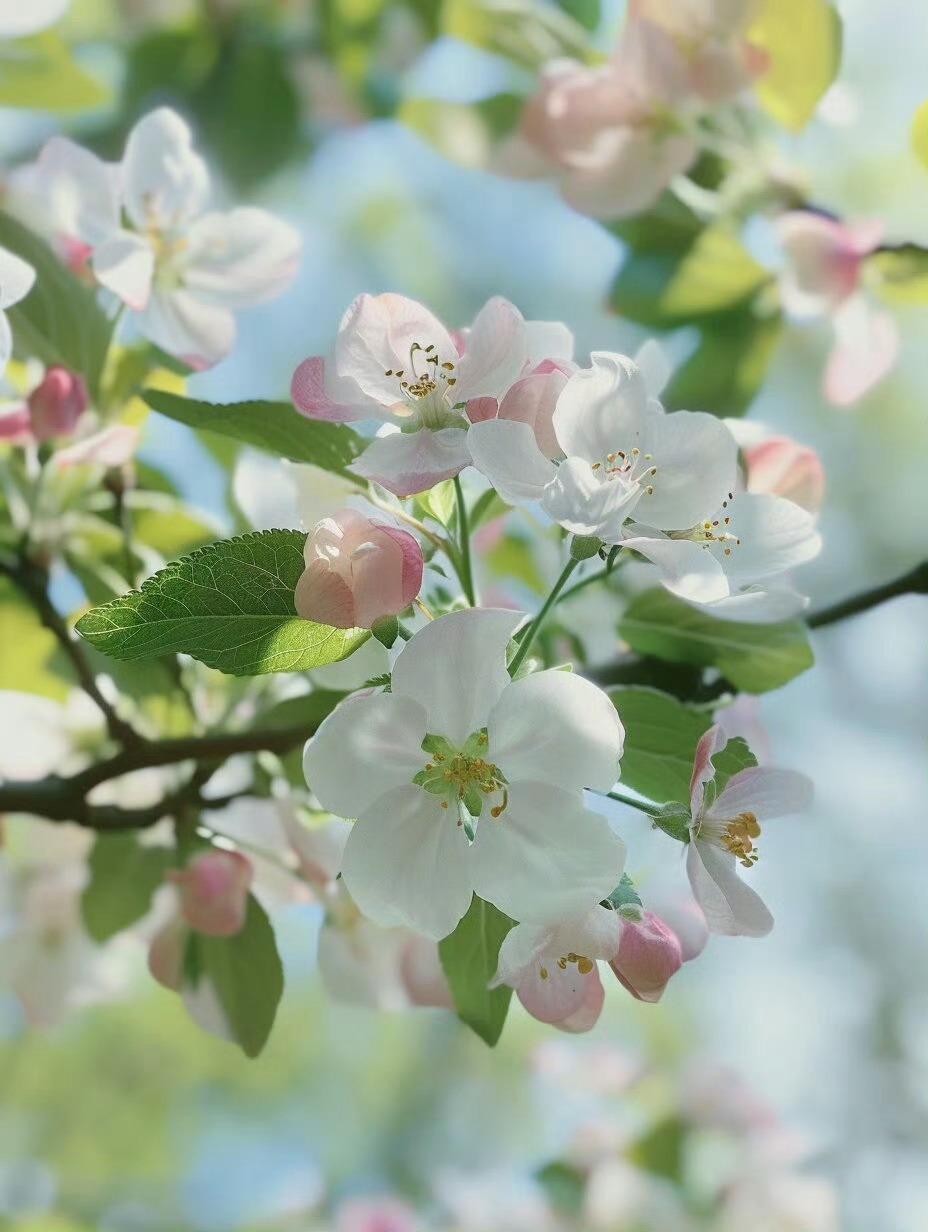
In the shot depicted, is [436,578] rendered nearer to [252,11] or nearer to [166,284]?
[166,284]

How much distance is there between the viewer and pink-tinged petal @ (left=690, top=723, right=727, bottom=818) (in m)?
0.42

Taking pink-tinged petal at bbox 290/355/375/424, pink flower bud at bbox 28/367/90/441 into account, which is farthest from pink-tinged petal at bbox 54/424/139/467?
pink-tinged petal at bbox 290/355/375/424

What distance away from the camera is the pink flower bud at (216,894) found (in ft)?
2.08

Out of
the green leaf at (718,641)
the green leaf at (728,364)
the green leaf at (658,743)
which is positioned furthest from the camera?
the green leaf at (728,364)

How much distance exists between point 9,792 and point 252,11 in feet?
3.87

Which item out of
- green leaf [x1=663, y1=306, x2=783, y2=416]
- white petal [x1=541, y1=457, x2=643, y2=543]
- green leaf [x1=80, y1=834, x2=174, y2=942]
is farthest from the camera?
green leaf [x1=663, y1=306, x2=783, y2=416]

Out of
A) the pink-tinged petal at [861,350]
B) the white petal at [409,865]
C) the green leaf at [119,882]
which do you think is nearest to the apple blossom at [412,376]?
the white petal at [409,865]

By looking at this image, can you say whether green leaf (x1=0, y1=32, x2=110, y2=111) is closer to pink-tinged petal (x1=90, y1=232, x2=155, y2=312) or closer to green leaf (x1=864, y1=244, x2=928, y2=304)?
pink-tinged petal (x1=90, y1=232, x2=155, y2=312)

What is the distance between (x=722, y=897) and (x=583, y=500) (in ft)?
0.47

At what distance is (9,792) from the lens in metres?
0.58

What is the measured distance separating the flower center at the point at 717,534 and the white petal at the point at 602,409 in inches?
1.7

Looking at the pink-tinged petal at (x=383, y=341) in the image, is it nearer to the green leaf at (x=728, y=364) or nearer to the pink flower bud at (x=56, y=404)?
the pink flower bud at (x=56, y=404)

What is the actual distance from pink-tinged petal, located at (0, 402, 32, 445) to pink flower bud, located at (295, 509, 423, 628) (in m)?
0.32

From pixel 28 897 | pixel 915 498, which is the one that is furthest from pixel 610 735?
pixel 915 498
